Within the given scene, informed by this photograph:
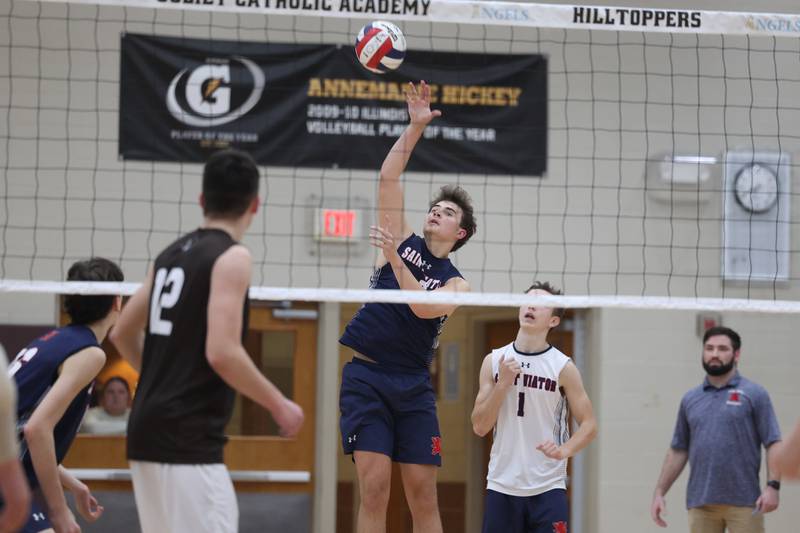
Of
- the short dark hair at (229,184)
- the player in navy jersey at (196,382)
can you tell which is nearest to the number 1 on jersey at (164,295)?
the player in navy jersey at (196,382)

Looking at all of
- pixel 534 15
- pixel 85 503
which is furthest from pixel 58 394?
pixel 534 15

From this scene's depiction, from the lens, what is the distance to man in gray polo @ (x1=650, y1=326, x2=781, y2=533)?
779 centimetres

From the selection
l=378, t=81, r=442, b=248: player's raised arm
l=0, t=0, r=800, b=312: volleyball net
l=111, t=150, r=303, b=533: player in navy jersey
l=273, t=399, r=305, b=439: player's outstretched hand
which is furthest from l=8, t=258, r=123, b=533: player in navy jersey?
l=0, t=0, r=800, b=312: volleyball net

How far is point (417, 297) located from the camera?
5.68 metres

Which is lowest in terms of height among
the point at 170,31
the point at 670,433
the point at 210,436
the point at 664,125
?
the point at 670,433

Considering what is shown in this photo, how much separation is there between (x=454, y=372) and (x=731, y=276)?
3.33 metres

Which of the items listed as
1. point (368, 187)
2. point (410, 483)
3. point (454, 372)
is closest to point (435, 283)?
point (410, 483)

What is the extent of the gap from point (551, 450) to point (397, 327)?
105cm

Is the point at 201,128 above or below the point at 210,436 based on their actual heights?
above

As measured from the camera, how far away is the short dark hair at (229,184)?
4066mm

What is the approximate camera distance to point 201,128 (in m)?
10.0

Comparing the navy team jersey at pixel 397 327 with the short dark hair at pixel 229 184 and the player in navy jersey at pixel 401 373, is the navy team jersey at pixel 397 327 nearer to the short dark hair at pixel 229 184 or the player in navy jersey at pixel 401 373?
the player in navy jersey at pixel 401 373

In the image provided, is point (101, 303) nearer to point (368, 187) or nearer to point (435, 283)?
point (435, 283)

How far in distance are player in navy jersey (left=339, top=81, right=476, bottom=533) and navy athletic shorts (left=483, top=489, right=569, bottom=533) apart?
0.33 metres
